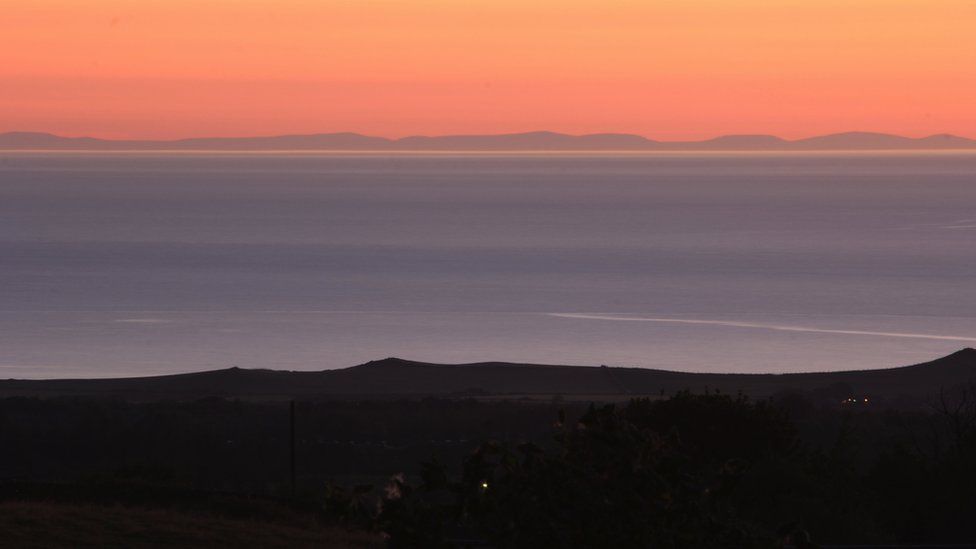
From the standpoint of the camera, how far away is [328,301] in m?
81.1

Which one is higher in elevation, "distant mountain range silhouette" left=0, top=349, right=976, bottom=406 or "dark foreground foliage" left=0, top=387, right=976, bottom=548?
"distant mountain range silhouette" left=0, top=349, right=976, bottom=406

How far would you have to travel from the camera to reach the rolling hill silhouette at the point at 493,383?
3859 centimetres

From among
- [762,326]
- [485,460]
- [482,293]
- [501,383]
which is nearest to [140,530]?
[485,460]

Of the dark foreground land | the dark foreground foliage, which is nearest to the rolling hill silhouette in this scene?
the dark foreground land

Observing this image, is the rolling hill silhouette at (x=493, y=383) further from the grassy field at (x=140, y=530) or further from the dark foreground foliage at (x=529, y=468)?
the grassy field at (x=140, y=530)

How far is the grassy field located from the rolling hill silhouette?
21.7 meters

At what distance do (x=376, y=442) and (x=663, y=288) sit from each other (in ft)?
200

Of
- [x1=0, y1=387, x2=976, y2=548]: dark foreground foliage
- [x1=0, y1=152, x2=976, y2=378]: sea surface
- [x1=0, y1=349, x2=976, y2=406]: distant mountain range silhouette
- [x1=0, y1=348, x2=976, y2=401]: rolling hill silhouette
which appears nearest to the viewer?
[x1=0, y1=387, x2=976, y2=548]: dark foreground foliage

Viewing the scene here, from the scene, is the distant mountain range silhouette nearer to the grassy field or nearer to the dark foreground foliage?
the dark foreground foliage

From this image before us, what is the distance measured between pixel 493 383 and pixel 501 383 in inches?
9.5

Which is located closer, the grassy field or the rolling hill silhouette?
the grassy field

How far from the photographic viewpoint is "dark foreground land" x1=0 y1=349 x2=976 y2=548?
6.93 meters

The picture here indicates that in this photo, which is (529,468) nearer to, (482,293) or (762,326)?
(762,326)

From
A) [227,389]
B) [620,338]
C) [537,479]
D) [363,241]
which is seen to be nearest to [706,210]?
[363,241]
